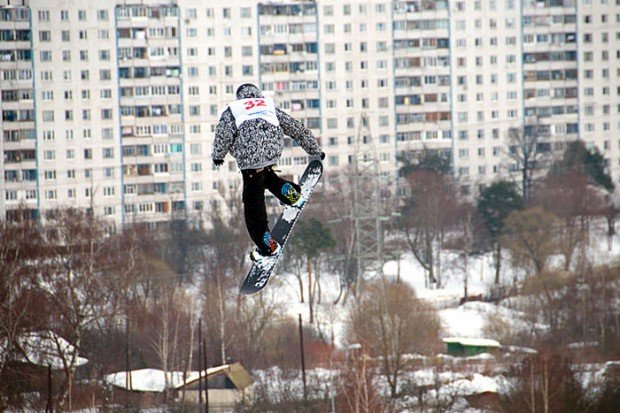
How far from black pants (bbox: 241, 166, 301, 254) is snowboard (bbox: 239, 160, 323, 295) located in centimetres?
95

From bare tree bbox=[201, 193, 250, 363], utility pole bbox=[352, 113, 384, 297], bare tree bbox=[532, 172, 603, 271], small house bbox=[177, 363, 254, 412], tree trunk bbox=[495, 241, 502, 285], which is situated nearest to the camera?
utility pole bbox=[352, 113, 384, 297]

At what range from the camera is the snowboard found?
10.6 metres

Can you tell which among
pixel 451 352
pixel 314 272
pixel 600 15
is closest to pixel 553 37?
pixel 600 15

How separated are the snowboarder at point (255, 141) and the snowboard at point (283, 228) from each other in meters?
1.09

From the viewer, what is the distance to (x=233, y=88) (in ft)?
182

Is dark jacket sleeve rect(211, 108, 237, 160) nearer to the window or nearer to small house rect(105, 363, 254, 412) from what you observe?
small house rect(105, 363, 254, 412)

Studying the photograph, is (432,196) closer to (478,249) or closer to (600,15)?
(478,249)

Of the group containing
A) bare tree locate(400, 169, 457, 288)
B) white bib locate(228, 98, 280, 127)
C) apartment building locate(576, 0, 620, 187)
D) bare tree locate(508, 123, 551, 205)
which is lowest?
bare tree locate(400, 169, 457, 288)

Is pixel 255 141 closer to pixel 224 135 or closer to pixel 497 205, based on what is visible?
pixel 224 135

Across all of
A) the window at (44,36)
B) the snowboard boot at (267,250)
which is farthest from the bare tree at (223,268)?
the snowboard boot at (267,250)

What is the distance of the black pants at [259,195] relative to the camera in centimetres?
923

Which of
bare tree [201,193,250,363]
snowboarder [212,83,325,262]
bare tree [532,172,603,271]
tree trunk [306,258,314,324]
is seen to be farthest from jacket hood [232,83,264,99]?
bare tree [532,172,603,271]

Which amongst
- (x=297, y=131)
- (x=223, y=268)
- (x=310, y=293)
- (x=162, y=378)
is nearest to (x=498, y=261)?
(x=310, y=293)

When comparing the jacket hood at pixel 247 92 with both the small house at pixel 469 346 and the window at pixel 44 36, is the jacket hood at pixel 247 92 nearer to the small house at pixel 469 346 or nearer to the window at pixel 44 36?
the small house at pixel 469 346
